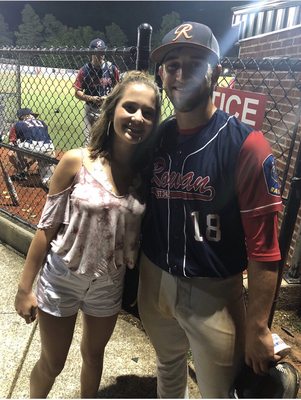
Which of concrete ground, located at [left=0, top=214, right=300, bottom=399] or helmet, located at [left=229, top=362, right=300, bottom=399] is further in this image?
concrete ground, located at [left=0, top=214, right=300, bottom=399]

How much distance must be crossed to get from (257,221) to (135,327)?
1.86 m

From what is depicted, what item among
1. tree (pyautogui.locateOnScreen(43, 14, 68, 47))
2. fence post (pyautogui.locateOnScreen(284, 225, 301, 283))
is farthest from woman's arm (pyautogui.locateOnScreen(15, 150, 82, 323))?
tree (pyautogui.locateOnScreen(43, 14, 68, 47))

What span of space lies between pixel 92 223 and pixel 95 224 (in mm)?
14

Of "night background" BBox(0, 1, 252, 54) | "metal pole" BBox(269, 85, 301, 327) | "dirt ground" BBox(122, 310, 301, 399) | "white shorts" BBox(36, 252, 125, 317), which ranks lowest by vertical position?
"night background" BBox(0, 1, 252, 54)

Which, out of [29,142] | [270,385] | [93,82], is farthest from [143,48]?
[29,142]

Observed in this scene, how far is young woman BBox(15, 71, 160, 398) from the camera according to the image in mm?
1698

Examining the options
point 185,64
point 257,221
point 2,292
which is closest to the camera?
point 257,221

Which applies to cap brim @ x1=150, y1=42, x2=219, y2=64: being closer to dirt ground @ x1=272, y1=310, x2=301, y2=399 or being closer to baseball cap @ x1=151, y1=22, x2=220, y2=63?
baseball cap @ x1=151, y1=22, x2=220, y2=63

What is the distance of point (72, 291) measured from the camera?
5.97ft

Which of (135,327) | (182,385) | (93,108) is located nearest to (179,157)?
(182,385)

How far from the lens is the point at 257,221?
1.40 m

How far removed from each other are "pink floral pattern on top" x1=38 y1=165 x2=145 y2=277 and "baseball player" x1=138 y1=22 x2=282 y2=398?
0.12 metres

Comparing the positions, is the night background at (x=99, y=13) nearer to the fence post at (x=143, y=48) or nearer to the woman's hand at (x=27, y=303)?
the fence post at (x=143, y=48)

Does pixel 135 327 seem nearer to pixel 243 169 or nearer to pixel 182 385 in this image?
pixel 182 385
